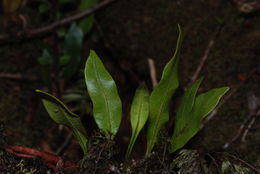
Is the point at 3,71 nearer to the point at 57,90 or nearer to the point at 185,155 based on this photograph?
the point at 57,90

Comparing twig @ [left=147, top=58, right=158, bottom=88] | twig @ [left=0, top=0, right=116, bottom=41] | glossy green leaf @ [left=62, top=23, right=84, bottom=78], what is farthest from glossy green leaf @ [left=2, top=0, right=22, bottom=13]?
twig @ [left=147, top=58, right=158, bottom=88]

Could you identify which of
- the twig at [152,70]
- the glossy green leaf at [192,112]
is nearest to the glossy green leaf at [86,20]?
the twig at [152,70]

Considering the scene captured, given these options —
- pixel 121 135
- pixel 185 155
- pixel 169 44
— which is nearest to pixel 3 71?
pixel 121 135

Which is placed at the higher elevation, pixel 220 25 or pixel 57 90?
pixel 220 25

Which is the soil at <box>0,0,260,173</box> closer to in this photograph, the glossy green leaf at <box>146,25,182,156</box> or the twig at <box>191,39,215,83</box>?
the twig at <box>191,39,215,83</box>

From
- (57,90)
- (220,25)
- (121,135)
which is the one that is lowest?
(121,135)

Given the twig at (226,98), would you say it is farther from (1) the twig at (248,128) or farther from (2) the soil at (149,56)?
(1) the twig at (248,128)

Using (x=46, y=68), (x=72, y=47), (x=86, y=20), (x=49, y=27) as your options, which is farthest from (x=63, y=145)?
(x=86, y=20)

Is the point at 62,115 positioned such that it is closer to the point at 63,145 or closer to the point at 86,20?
the point at 63,145
